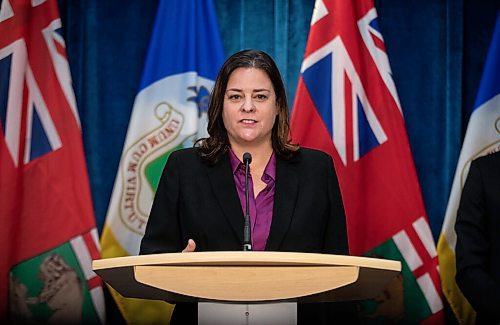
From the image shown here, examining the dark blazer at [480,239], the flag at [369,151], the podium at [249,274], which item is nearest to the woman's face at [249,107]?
the podium at [249,274]

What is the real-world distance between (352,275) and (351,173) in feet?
7.36

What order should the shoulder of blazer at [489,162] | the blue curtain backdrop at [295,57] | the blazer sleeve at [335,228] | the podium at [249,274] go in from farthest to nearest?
1. the blue curtain backdrop at [295,57]
2. the shoulder of blazer at [489,162]
3. the blazer sleeve at [335,228]
4. the podium at [249,274]

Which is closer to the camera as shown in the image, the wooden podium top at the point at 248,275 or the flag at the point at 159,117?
the wooden podium top at the point at 248,275

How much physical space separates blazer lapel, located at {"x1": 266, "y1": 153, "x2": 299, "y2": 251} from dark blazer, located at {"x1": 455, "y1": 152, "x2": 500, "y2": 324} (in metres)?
0.96

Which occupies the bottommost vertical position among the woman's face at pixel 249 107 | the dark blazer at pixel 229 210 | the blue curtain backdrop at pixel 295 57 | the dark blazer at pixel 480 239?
the dark blazer at pixel 480 239

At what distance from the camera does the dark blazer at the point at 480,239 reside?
3.03 m

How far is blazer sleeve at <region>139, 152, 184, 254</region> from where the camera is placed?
2.38 m

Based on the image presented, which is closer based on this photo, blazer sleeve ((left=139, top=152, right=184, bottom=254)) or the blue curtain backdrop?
blazer sleeve ((left=139, top=152, right=184, bottom=254))

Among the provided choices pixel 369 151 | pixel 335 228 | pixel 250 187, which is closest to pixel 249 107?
pixel 250 187

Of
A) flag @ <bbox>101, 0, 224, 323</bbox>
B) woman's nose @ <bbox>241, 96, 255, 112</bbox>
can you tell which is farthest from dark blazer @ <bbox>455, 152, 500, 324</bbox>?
flag @ <bbox>101, 0, 224, 323</bbox>

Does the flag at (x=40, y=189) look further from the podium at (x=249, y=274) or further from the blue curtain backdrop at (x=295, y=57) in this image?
the podium at (x=249, y=274)

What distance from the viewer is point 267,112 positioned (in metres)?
2.53

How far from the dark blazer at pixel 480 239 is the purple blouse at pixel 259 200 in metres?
1.00

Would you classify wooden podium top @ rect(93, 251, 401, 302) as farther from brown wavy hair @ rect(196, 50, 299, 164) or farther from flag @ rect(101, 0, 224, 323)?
flag @ rect(101, 0, 224, 323)
